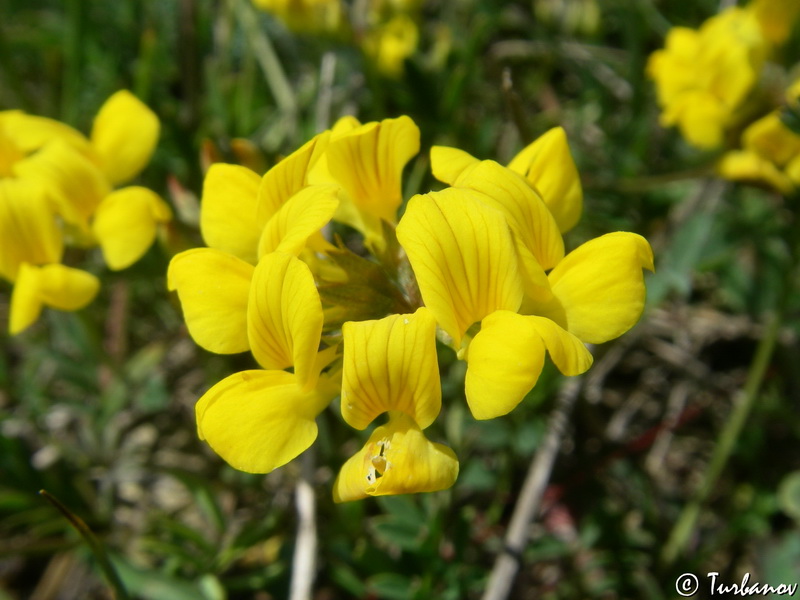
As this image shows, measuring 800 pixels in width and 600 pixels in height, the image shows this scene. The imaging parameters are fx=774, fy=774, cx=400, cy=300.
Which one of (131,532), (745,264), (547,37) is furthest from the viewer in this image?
(547,37)

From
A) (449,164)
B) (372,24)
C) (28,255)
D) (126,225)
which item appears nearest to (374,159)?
(449,164)

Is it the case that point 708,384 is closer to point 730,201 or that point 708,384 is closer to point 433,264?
point 730,201

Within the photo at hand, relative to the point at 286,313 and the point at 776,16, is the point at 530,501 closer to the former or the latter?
the point at 286,313

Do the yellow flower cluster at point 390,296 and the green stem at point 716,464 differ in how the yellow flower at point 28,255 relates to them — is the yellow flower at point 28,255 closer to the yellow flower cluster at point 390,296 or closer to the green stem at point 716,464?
the yellow flower cluster at point 390,296

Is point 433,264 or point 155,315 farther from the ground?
point 433,264

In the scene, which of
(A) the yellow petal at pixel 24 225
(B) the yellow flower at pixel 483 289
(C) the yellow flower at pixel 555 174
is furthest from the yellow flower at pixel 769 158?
(A) the yellow petal at pixel 24 225

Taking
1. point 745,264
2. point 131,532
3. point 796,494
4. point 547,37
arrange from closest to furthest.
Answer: point 796,494 < point 131,532 < point 745,264 < point 547,37

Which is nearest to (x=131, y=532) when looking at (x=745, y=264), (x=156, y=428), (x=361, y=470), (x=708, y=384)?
(x=156, y=428)
